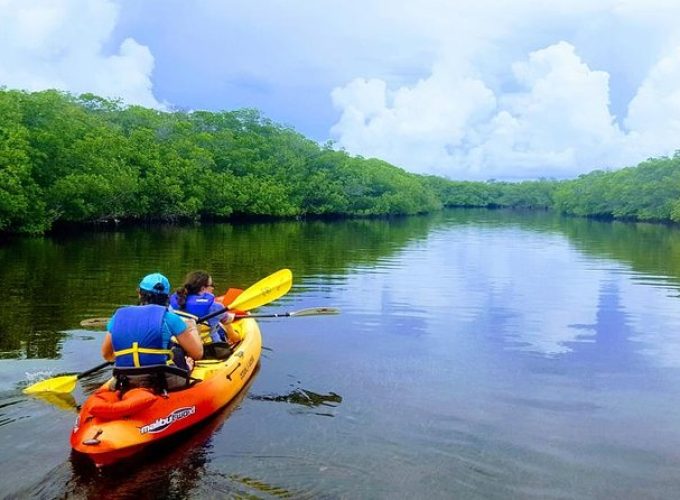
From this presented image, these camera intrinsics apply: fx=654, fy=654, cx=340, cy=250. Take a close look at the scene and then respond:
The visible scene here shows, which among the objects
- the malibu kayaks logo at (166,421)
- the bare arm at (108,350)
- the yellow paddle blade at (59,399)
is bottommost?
the yellow paddle blade at (59,399)

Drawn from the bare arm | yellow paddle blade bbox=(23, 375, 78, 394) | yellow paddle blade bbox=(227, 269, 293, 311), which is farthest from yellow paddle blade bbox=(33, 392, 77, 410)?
yellow paddle blade bbox=(227, 269, 293, 311)

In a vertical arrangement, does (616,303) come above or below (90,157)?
below

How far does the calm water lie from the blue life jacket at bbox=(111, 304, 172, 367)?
0.99 metres

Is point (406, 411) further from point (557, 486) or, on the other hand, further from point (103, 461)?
point (103, 461)

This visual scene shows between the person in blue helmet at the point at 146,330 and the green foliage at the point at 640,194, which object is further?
the green foliage at the point at 640,194

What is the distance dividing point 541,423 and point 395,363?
9.99 feet

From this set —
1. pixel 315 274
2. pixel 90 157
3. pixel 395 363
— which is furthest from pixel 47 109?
pixel 395 363

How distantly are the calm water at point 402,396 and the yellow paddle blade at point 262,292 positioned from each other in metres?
1.00

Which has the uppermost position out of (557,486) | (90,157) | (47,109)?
(47,109)

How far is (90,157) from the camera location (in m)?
A: 39.6

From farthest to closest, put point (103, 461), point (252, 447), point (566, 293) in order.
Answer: point (566, 293), point (252, 447), point (103, 461)

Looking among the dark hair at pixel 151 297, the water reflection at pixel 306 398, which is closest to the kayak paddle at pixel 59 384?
the dark hair at pixel 151 297

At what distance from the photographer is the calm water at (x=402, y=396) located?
6035mm

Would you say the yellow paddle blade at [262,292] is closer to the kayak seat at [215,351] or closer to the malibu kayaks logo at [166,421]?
the kayak seat at [215,351]
